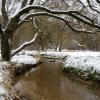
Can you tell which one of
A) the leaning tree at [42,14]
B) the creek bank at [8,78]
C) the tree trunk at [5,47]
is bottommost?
the creek bank at [8,78]

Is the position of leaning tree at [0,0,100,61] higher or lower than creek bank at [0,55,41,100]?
higher

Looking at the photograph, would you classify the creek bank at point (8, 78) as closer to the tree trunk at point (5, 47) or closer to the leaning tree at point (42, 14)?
the tree trunk at point (5, 47)

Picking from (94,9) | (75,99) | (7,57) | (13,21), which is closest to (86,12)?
(94,9)

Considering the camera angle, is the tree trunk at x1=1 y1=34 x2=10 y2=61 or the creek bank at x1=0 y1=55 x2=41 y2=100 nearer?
the creek bank at x1=0 y1=55 x2=41 y2=100

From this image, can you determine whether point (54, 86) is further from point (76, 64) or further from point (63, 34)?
point (63, 34)

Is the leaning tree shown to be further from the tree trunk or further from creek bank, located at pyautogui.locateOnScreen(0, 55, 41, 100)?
creek bank, located at pyautogui.locateOnScreen(0, 55, 41, 100)

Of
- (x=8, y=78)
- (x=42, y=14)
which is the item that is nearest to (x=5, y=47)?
(x=42, y=14)

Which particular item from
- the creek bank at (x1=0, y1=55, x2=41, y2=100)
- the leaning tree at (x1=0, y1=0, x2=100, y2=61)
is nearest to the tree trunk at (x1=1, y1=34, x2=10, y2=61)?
the leaning tree at (x1=0, y1=0, x2=100, y2=61)

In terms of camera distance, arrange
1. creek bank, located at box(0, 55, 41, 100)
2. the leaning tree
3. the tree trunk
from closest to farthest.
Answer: creek bank, located at box(0, 55, 41, 100) < the leaning tree < the tree trunk

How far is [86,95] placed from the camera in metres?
11.3

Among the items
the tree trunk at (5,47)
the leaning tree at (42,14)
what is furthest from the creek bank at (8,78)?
the leaning tree at (42,14)

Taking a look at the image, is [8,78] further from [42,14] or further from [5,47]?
[5,47]

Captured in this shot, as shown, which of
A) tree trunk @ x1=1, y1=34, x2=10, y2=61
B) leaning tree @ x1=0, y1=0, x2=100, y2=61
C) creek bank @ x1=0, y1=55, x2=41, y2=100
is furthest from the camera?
tree trunk @ x1=1, y1=34, x2=10, y2=61

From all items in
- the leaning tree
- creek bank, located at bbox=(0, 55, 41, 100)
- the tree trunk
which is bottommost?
creek bank, located at bbox=(0, 55, 41, 100)
